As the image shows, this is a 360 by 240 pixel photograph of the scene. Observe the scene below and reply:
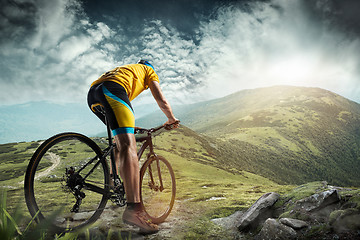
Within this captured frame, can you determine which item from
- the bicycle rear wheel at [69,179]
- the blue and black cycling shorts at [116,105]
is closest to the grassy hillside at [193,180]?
the bicycle rear wheel at [69,179]

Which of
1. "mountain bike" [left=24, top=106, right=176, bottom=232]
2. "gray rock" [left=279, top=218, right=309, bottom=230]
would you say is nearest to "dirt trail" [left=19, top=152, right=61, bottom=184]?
"mountain bike" [left=24, top=106, right=176, bottom=232]

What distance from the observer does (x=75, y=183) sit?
4031 mm

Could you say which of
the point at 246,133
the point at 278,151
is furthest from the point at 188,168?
the point at 246,133

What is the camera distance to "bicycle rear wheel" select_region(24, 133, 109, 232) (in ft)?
11.7

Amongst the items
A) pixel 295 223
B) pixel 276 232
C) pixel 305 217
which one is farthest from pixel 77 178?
pixel 305 217

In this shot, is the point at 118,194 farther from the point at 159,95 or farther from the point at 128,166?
the point at 159,95

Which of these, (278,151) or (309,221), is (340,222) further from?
(278,151)

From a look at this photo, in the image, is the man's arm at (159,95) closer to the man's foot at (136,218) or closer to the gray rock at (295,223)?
the man's foot at (136,218)

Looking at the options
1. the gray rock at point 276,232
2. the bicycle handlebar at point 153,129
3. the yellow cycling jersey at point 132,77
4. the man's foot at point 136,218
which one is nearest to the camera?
the gray rock at point 276,232

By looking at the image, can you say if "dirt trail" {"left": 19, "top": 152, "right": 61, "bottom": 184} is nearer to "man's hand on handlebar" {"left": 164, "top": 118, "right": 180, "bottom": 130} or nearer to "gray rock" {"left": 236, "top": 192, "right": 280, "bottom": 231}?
"man's hand on handlebar" {"left": 164, "top": 118, "right": 180, "bottom": 130}

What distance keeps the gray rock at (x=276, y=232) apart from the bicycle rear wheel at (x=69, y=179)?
3175 mm

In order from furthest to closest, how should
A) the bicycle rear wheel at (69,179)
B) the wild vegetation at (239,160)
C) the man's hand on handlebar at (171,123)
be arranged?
1. the wild vegetation at (239,160)
2. the man's hand on handlebar at (171,123)
3. the bicycle rear wheel at (69,179)

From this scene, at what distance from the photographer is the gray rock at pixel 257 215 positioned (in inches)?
174

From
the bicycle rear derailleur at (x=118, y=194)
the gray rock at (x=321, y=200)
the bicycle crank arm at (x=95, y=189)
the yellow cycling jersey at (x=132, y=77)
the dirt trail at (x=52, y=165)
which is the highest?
the yellow cycling jersey at (x=132, y=77)
